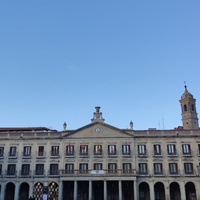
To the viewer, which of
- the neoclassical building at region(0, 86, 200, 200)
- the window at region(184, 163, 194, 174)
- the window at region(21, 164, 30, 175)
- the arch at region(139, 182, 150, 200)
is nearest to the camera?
the neoclassical building at region(0, 86, 200, 200)

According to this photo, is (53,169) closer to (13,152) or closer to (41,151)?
(41,151)

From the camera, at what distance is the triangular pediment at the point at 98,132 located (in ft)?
185

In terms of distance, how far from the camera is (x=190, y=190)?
53719 millimetres

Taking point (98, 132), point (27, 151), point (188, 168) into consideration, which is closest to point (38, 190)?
point (27, 151)

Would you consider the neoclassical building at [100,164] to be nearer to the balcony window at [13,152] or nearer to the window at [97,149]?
the balcony window at [13,152]

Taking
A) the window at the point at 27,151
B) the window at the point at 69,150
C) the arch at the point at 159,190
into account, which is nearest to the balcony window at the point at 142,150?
the arch at the point at 159,190

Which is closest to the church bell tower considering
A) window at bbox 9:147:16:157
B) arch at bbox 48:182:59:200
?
arch at bbox 48:182:59:200

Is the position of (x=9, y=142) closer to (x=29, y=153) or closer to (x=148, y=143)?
(x=29, y=153)

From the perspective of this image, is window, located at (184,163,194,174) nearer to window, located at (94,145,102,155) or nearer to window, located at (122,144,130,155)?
window, located at (122,144,130,155)

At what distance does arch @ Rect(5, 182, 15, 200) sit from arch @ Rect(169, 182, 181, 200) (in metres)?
30.9

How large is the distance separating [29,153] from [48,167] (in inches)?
198

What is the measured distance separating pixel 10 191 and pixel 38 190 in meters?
6.35

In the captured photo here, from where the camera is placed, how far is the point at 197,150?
54562 millimetres

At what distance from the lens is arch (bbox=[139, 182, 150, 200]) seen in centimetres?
5362
